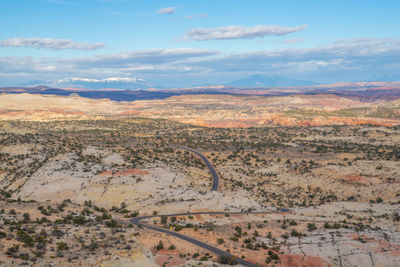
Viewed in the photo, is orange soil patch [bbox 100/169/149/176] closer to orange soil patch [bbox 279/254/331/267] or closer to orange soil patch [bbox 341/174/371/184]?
orange soil patch [bbox 341/174/371/184]

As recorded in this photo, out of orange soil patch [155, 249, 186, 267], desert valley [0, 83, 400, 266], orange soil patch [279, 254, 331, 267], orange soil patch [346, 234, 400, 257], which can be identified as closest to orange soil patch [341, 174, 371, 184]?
desert valley [0, 83, 400, 266]

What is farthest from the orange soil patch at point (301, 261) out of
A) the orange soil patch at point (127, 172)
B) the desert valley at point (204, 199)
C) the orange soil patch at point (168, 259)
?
A: the orange soil patch at point (127, 172)

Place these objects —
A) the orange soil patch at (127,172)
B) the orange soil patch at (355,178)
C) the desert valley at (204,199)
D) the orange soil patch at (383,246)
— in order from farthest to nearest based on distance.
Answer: the orange soil patch at (127,172) < the orange soil patch at (355,178) < the orange soil patch at (383,246) < the desert valley at (204,199)

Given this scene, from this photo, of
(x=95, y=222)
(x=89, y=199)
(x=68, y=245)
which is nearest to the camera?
(x=68, y=245)

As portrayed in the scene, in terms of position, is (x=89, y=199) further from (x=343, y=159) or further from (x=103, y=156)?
(x=343, y=159)

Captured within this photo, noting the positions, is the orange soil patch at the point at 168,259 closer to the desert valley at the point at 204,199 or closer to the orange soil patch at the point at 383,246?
the desert valley at the point at 204,199

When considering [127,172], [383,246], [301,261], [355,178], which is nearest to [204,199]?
[127,172]

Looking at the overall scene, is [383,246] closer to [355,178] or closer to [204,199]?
[204,199]

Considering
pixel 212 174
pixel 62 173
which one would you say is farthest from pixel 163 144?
pixel 62 173
